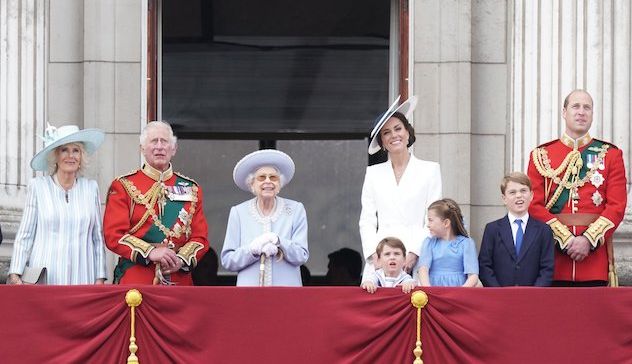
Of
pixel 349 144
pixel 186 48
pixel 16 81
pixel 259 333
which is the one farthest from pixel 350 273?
pixel 259 333

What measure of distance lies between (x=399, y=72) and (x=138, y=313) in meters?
A: 4.46

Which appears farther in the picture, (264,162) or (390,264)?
(264,162)

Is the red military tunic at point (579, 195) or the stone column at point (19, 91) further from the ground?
the stone column at point (19, 91)

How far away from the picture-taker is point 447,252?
39.7 ft

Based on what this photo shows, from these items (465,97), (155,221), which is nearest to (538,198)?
(465,97)

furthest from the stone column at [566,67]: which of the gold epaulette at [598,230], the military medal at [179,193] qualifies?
the military medal at [179,193]

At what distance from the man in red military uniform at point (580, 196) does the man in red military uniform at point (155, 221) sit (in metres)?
2.37

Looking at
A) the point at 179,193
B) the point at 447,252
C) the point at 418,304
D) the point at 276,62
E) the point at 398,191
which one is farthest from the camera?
the point at 276,62

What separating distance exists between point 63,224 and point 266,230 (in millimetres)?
1372

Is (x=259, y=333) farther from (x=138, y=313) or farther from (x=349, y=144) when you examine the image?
(x=349, y=144)

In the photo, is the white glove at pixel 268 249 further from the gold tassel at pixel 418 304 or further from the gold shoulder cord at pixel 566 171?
the gold shoulder cord at pixel 566 171

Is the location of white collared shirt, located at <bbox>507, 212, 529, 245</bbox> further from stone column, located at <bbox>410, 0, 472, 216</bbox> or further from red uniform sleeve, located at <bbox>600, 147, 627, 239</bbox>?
stone column, located at <bbox>410, 0, 472, 216</bbox>

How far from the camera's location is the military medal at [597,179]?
12.6 meters

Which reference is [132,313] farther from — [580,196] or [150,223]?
[580,196]
